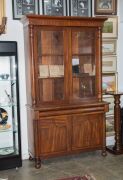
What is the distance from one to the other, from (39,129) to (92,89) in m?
0.98

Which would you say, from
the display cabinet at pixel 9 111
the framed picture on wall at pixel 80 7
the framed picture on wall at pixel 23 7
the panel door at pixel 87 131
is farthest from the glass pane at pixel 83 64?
the display cabinet at pixel 9 111

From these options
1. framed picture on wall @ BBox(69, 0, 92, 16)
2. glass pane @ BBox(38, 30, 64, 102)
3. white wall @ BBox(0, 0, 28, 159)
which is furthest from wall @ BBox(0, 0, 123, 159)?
framed picture on wall @ BBox(69, 0, 92, 16)

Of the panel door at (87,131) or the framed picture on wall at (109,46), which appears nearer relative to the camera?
the panel door at (87,131)

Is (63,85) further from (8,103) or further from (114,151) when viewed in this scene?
(114,151)

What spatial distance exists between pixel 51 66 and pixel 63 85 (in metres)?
0.32

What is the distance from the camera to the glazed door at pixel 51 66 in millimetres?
3609

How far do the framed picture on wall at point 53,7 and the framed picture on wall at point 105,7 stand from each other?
0.53 meters

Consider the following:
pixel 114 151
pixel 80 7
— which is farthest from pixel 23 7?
pixel 114 151

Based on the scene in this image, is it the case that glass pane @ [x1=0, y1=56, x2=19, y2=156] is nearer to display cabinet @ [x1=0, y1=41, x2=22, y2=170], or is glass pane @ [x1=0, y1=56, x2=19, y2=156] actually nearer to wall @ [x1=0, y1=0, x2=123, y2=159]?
display cabinet @ [x1=0, y1=41, x2=22, y2=170]

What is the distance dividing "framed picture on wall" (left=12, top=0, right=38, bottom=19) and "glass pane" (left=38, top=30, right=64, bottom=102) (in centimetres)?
47

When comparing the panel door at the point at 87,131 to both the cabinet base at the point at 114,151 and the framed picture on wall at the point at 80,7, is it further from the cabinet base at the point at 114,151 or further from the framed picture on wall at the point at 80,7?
the framed picture on wall at the point at 80,7

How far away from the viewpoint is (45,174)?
11.2ft

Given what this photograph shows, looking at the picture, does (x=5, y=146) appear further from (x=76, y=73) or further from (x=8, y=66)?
(x=76, y=73)

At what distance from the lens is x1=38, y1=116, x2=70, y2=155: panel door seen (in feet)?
11.7
